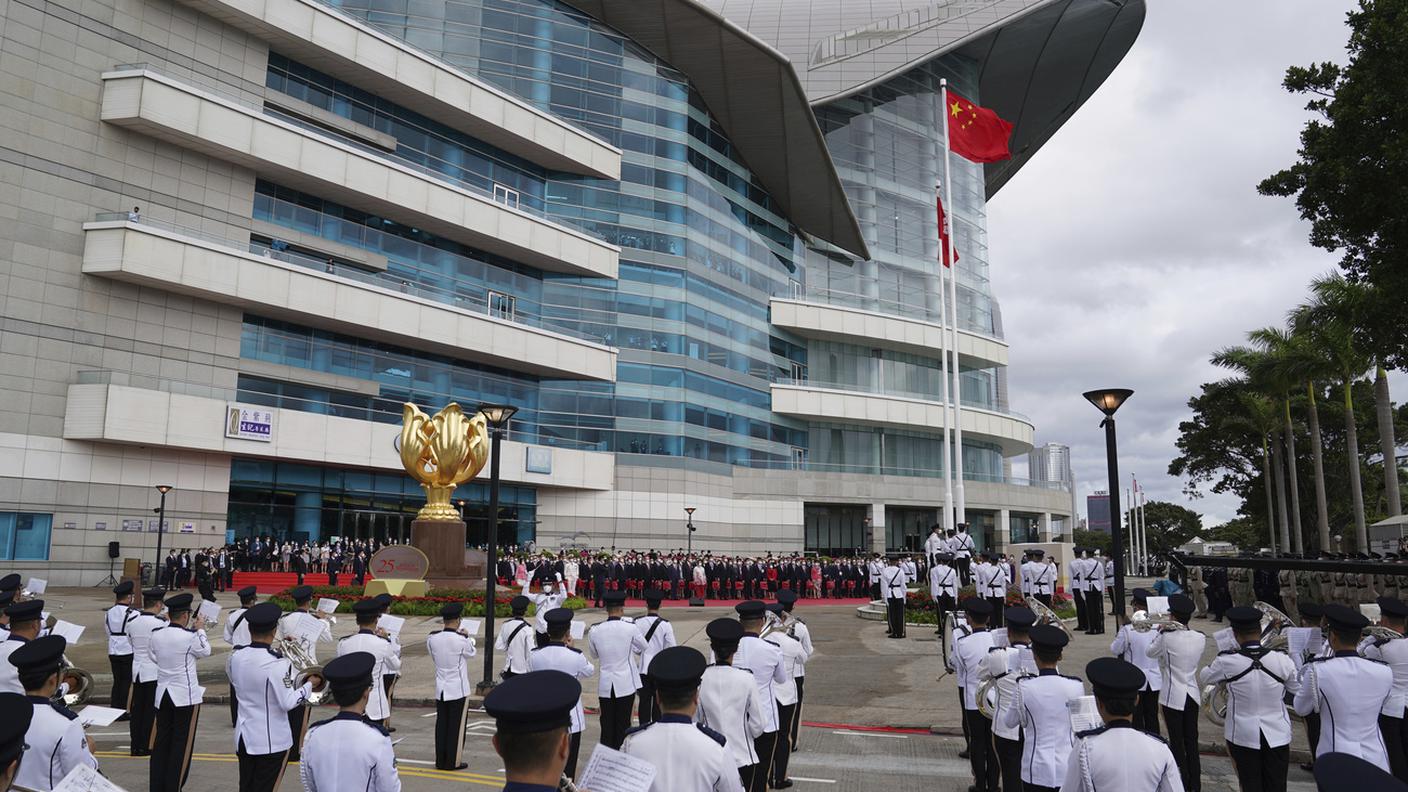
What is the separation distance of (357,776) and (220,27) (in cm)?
4327

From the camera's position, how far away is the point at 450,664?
33.6 ft

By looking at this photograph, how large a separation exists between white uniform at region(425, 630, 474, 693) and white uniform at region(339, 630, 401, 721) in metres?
0.53

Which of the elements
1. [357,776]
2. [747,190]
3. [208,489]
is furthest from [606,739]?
[747,190]

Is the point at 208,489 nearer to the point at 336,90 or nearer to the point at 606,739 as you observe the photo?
the point at 336,90

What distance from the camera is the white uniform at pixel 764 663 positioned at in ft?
26.6

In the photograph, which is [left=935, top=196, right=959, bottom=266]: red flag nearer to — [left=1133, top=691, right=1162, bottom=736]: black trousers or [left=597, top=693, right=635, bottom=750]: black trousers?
[left=1133, top=691, right=1162, bottom=736]: black trousers

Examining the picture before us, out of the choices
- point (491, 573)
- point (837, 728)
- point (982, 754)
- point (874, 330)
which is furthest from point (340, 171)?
point (982, 754)

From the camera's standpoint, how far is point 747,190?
59969mm

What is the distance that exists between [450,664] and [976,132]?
3045cm

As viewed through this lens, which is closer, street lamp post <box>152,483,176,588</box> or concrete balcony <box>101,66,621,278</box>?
street lamp post <box>152,483,176,588</box>

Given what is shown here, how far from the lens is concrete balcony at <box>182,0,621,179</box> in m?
40.0

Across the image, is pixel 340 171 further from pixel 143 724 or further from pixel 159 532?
pixel 143 724

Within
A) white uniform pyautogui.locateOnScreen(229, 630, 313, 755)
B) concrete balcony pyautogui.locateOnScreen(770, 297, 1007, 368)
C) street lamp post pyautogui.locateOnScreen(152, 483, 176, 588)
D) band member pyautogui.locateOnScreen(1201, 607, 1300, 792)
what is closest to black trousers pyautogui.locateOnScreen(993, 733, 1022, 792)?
band member pyautogui.locateOnScreen(1201, 607, 1300, 792)

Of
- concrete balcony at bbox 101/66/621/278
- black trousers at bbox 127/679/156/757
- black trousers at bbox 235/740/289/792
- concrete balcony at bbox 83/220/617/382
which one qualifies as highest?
concrete balcony at bbox 101/66/621/278
